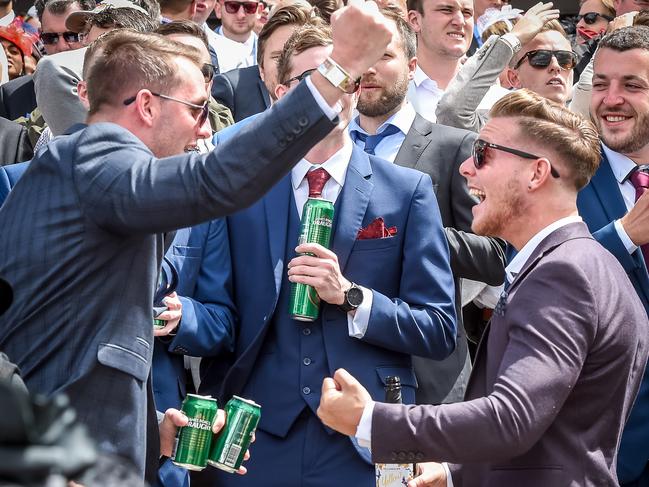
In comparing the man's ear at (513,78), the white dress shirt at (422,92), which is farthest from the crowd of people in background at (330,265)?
the man's ear at (513,78)

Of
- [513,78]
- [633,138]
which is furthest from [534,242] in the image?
[513,78]

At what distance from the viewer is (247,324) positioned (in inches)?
172

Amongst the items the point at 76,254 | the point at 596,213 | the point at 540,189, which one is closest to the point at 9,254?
the point at 76,254

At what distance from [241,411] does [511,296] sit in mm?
912

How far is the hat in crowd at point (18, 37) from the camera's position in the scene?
7984mm

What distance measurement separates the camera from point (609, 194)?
5.09m

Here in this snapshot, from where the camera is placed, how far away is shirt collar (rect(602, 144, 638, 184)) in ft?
17.1

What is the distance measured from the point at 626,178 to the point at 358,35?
2514 millimetres

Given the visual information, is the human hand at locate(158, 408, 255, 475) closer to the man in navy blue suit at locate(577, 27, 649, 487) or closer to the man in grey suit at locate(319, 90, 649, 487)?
the man in grey suit at locate(319, 90, 649, 487)

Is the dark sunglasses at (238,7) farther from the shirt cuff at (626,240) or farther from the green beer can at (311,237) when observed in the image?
the green beer can at (311,237)

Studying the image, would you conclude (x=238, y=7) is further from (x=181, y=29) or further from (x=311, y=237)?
(x=311, y=237)

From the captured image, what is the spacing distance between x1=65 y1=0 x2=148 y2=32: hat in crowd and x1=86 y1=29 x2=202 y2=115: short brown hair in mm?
2608

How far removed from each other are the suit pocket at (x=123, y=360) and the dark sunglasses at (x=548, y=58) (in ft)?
15.4

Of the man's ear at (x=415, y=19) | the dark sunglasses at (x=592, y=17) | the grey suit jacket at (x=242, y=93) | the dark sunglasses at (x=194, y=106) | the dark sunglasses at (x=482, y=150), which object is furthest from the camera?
the dark sunglasses at (x=592, y=17)
